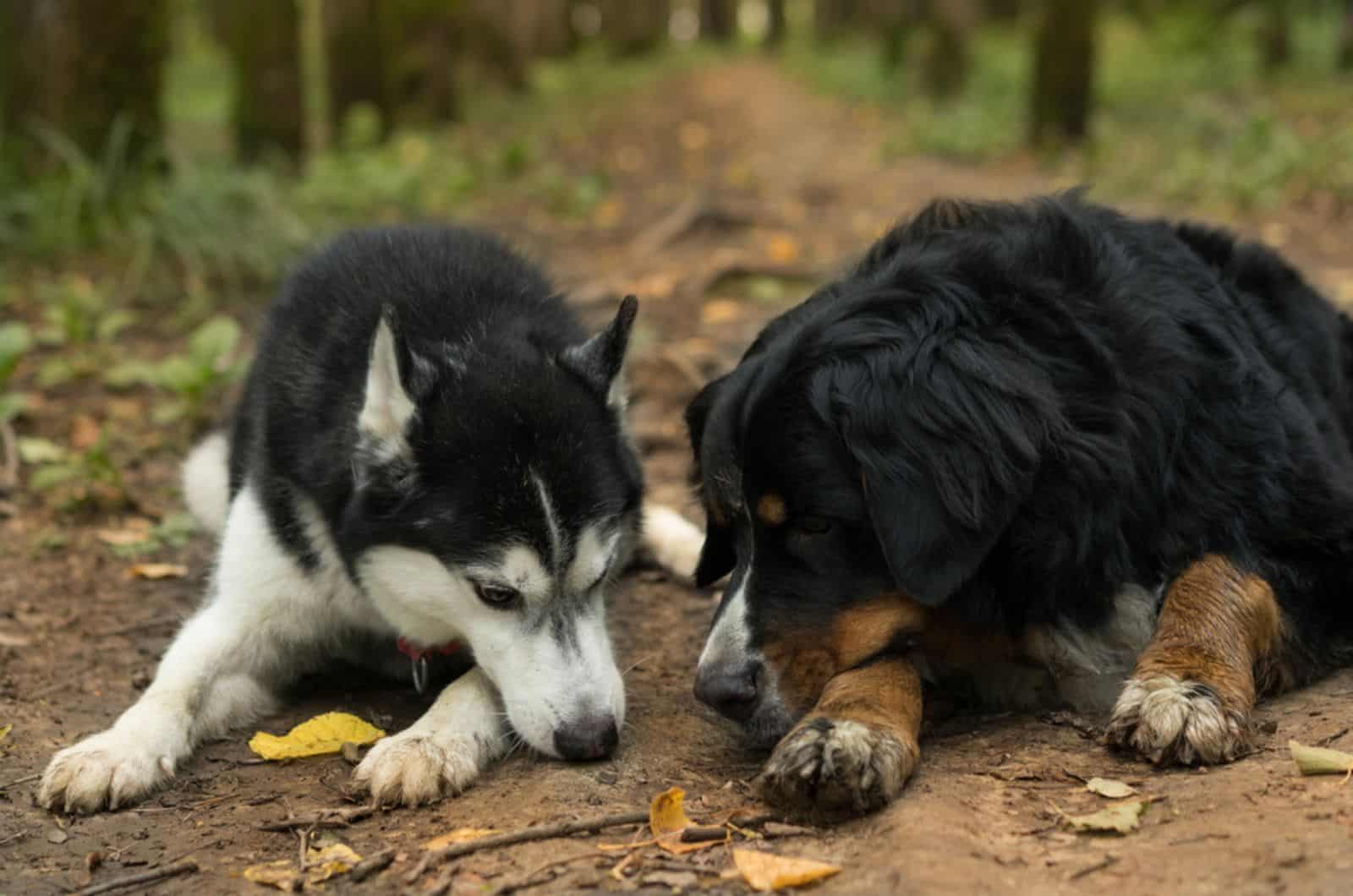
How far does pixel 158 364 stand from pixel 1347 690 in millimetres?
6395

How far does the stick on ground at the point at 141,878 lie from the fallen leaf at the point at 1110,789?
2.31 meters

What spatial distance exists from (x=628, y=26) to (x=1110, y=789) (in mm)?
41647

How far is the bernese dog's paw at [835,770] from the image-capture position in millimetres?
3430

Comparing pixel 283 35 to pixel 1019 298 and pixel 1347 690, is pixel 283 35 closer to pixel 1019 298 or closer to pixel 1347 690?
pixel 1019 298

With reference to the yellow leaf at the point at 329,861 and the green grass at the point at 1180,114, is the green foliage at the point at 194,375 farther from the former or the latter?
the green grass at the point at 1180,114

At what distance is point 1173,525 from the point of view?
4.03 m

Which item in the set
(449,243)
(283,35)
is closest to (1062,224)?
(449,243)

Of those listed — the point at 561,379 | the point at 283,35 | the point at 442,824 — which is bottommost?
the point at 442,824

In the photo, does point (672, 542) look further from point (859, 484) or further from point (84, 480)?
point (84, 480)

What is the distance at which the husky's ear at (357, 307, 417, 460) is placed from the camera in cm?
393

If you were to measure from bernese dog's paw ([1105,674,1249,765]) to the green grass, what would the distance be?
8.96 m

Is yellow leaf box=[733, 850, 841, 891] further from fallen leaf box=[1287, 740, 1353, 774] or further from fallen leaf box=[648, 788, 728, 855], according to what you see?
fallen leaf box=[1287, 740, 1353, 774]

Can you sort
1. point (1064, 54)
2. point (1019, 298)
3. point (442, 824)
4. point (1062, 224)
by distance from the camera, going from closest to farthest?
1. point (442, 824)
2. point (1019, 298)
3. point (1062, 224)
4. point (1064, 54)

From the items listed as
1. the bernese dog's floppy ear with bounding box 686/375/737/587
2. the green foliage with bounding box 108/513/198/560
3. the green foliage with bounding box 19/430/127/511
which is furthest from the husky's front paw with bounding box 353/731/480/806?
the green foliage with bounding box 19/430/127/511
